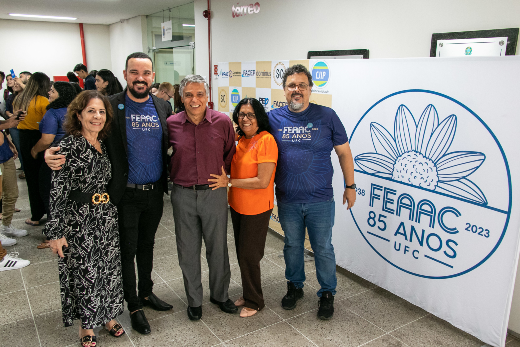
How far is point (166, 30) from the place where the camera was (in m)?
8.01

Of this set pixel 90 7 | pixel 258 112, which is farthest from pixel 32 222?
pixel 90 7

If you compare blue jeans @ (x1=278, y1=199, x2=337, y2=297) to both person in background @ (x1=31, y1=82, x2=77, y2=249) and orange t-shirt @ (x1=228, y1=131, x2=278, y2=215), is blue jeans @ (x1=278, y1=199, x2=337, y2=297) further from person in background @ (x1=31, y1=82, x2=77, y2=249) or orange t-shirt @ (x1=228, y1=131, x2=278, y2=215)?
person in background @ (x1=31, y1=82, x2=77, y2=249)

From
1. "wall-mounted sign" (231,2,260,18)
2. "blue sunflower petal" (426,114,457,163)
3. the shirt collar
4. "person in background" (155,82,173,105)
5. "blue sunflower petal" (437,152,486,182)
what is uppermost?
"wall-mounted sign" (231,2,260,18)

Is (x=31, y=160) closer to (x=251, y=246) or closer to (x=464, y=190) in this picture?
(x=251, y=246)

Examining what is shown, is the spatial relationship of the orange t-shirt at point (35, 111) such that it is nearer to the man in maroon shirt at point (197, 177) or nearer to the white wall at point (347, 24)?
the man in maroon shirt at point (197, 177)

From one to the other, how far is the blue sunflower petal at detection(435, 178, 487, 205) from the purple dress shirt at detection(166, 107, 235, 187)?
1.41m

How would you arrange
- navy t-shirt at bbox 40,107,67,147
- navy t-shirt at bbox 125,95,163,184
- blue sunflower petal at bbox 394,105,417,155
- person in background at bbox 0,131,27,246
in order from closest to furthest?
navy t-shirt at bbox 125,95,163,184
blue sunflower petal at bbox 394,105,417,155
navy t-shirt at bbox 40,107,67,147
person in background at bbox 0,131,27,246

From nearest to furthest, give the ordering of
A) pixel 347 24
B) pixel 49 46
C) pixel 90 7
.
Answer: pixel 347 24 < pixel 90 7 < pixel 49 46

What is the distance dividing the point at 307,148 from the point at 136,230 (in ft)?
3.97

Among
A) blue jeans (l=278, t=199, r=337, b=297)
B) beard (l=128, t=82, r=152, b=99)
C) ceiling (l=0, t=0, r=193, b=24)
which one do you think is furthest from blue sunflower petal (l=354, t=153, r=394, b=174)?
ceiling (l=0, t=0, r=193, b=24)

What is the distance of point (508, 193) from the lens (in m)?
2.14

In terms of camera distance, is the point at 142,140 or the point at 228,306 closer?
the point at 142,140

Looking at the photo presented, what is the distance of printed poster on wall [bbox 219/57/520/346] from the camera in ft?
7.11

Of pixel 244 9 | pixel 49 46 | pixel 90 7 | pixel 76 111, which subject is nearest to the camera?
pixel 76 111
